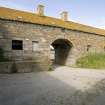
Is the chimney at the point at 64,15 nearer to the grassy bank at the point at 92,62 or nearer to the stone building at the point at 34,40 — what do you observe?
the stone building at the point at 34,40

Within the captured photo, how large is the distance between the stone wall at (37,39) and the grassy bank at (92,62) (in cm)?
81

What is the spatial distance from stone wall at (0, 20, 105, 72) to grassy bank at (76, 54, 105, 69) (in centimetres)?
81

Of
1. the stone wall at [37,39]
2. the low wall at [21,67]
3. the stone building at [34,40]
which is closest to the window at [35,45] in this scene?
the stone building at [34,40]

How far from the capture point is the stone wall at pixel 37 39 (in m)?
12.7

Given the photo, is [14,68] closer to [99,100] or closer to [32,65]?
[32,65]

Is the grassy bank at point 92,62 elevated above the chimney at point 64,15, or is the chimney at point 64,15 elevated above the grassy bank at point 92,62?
the chimney at point 64,15

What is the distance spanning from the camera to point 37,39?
47.1 feet

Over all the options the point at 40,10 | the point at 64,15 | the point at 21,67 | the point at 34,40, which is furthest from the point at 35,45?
the point at 64,15

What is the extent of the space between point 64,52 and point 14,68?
8.53 meters

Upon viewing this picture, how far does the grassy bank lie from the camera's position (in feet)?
52.4

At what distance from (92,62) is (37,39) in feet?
21.1

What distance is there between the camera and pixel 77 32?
17.8 meters

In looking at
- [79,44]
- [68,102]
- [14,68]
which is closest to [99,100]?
[68,102]

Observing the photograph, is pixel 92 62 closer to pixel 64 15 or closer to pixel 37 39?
pixel 37 39
